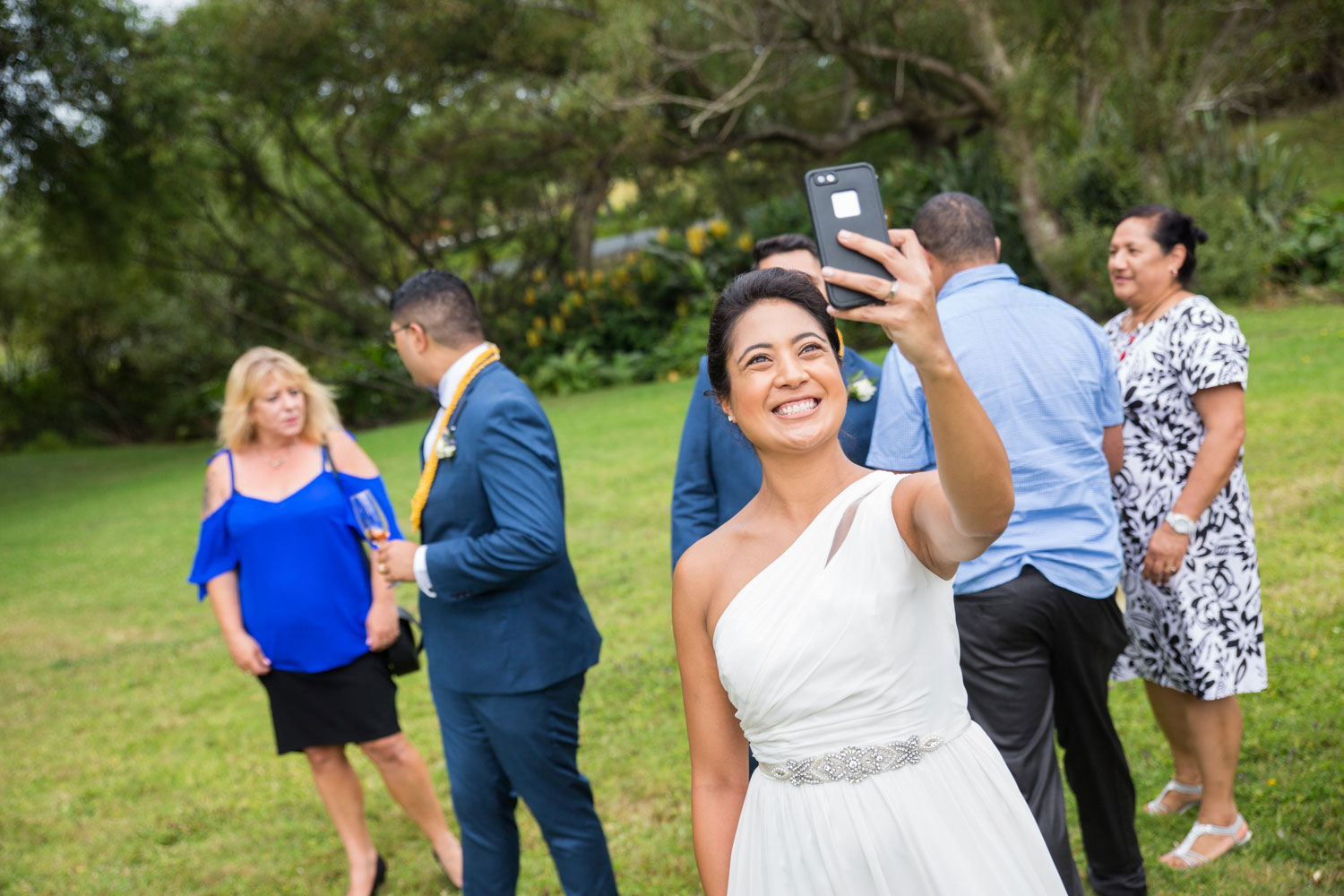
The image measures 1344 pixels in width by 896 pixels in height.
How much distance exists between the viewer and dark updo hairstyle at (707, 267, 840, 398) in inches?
88.7

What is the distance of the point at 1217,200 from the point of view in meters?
13.8

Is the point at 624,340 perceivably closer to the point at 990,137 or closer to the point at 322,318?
the point at 990,137

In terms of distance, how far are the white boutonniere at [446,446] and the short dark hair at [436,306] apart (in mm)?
342

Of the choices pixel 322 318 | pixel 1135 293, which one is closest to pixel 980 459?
pixel 1135 293

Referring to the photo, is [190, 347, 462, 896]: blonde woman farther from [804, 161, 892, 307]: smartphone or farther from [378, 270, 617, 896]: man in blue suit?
[804, 161, 892, 307]: smartphone

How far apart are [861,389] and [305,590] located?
7.74ft

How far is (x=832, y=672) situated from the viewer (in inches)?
Result: 81.4

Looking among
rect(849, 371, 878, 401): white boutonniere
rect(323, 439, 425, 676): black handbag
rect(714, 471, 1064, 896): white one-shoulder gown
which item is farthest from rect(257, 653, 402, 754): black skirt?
rect(714, 471, 1064, 896): white one-shoulder gown

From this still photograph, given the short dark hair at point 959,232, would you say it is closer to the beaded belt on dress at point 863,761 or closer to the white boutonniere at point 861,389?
the white boutonniere at point 861,389

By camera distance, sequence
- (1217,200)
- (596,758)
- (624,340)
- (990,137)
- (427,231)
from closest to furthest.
→ 1. (596,758)
2. (1217,200)
3. (990,137)
4. (624,340)
5. (427,231)

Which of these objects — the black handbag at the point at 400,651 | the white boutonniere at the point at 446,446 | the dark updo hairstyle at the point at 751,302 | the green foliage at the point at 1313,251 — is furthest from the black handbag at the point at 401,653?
the green foliage at the point at 1313,251

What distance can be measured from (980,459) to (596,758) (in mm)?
4231

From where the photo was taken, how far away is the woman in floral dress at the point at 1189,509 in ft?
12.5

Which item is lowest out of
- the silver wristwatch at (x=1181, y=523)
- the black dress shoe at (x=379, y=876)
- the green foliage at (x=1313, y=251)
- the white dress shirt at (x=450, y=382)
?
the black dress shoe at (x=379, y=876)
